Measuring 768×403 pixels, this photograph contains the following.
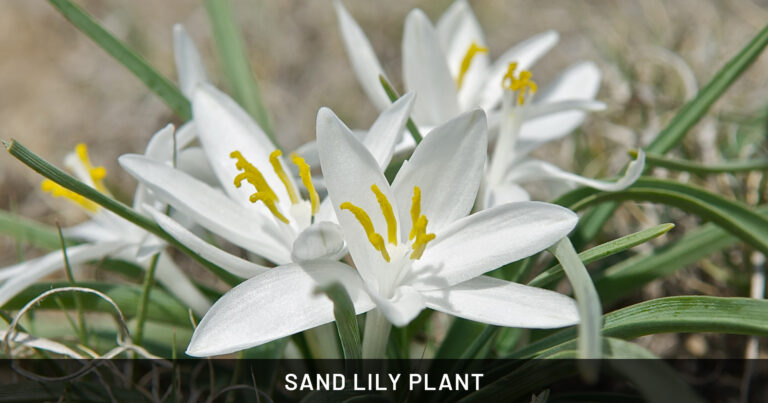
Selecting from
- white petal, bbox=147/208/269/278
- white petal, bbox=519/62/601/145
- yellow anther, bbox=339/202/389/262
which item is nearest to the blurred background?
white petal, bbox=519/62/601/145

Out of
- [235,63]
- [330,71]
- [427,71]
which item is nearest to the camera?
[427,71]

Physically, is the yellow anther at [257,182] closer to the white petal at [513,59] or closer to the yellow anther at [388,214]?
the yellow anther at [388,214]

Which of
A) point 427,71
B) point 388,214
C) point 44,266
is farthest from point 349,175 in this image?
point 44,266

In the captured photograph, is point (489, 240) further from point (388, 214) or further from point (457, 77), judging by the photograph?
point (457, 77)

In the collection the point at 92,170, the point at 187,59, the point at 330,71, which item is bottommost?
the point at 92,170

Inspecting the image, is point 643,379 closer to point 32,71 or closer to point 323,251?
point 323,251

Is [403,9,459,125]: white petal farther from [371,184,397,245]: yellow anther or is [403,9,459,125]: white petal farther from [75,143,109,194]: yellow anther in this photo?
[75,143,109,194]: yellow anther
